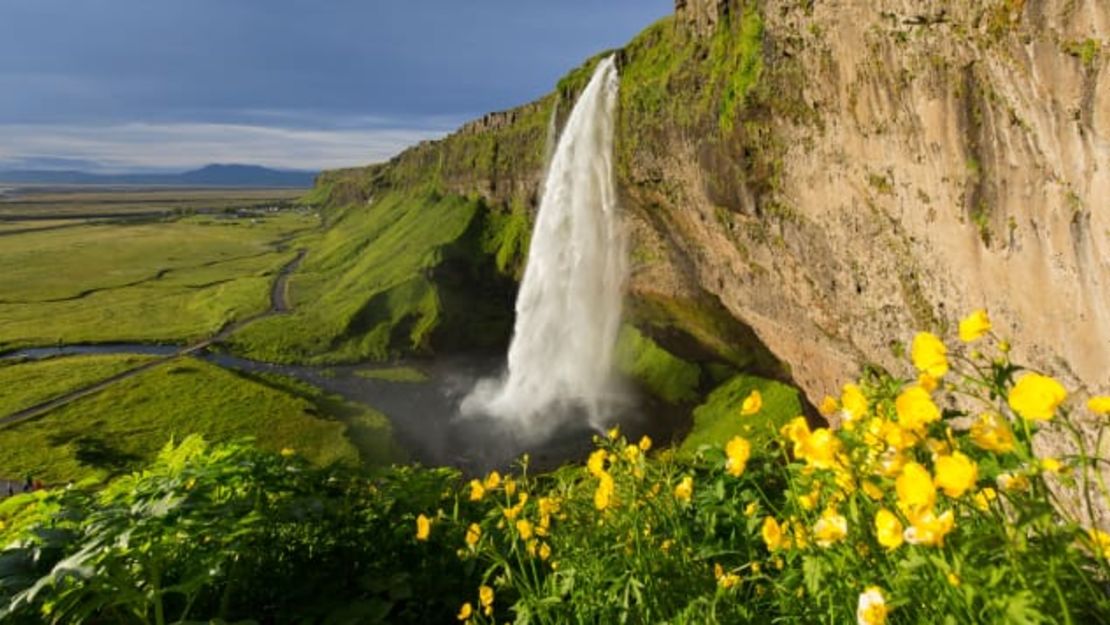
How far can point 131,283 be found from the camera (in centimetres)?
8369

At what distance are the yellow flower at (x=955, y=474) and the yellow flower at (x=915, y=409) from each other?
0.16 m

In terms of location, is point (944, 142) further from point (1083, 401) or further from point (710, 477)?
point (710, 477)

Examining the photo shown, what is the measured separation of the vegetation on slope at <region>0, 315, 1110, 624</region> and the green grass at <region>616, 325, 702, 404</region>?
29.3m

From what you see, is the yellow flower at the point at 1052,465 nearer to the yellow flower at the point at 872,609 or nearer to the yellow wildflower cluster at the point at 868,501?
the yellow wildflower cluster at the point at 868,501

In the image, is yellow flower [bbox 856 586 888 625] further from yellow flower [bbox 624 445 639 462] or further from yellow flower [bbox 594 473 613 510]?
yellow flower [bbox 624 445 639 462]

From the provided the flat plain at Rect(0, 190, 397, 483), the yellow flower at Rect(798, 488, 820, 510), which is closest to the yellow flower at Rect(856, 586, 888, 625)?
the yellow flower at Rect(798, 488, 820, 510)

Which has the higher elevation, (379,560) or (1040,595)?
(1040,595)

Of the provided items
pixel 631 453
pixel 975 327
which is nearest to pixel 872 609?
pixel 975 327

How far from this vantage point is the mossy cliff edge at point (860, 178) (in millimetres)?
10969

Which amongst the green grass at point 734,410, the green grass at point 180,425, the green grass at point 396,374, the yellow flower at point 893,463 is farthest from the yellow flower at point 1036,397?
the green grass at point 396,374

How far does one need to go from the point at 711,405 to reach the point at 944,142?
19688 millimetres

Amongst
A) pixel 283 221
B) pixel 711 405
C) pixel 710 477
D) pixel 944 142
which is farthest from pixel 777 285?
pixel 283 221

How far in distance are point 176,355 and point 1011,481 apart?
190ft

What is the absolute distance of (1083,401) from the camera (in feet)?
36.7
